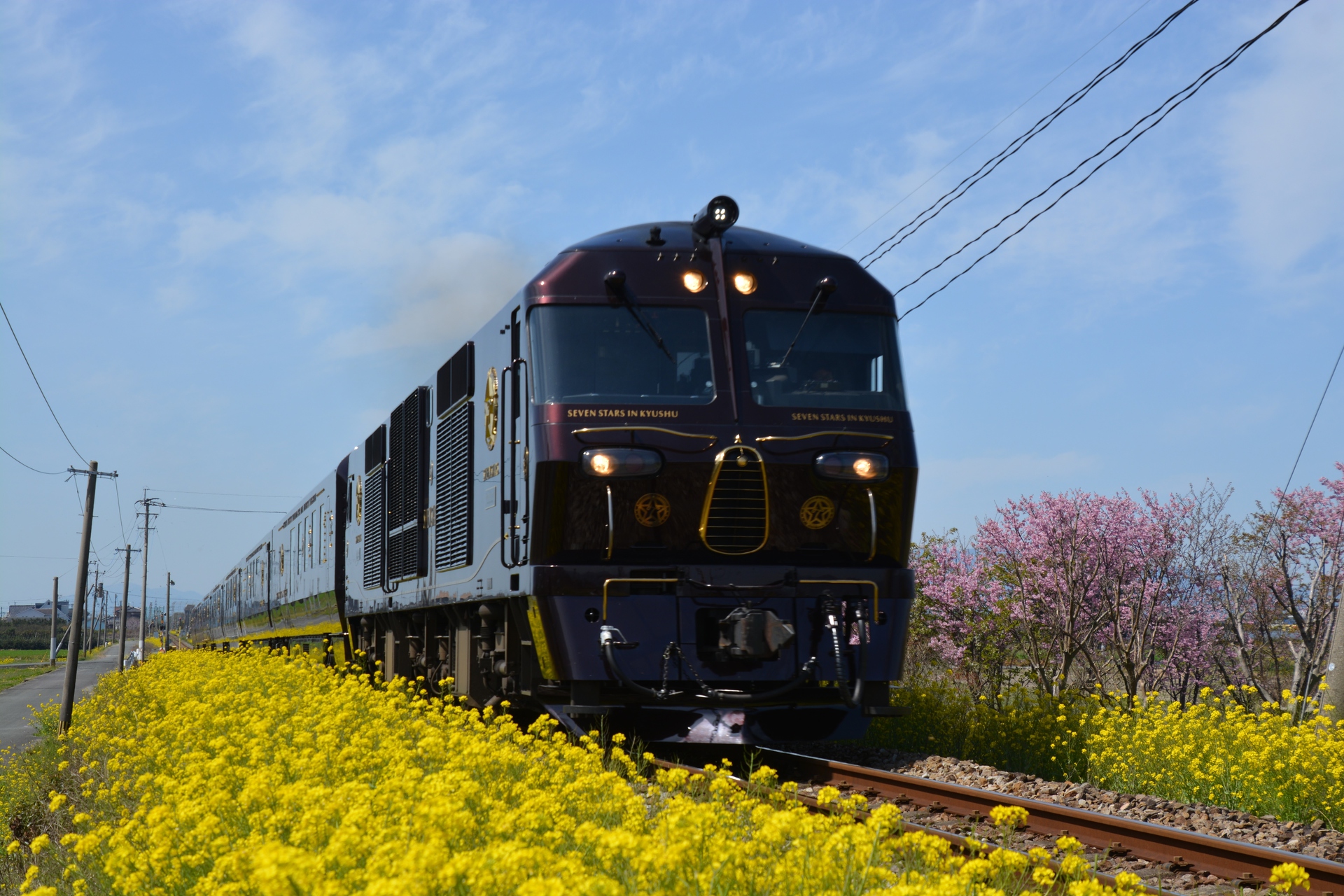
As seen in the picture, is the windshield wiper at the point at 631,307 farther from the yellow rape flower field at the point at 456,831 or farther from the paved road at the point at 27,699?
the paved road at the point at 27,699

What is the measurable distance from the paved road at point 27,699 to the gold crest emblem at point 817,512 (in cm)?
1145

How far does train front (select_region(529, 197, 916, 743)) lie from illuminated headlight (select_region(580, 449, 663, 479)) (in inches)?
0.5

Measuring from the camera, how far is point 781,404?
825 cm

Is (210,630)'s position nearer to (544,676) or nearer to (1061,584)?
(1061,584)

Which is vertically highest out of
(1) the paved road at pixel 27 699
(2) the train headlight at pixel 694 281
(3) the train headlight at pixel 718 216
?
(3) the train headlight at pixel 718 216

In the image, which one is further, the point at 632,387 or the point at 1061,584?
the point at 1061,584

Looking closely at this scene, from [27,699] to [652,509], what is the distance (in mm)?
29413

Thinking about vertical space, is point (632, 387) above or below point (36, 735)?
above

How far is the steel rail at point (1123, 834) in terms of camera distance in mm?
5082

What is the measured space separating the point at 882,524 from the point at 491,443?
119 inches

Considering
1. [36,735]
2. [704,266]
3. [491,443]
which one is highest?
[704,266]

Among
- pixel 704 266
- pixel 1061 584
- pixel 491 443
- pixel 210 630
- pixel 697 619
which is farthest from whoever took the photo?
pixel 210 630

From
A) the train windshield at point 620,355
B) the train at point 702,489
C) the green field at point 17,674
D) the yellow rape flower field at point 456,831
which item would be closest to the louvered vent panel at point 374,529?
the train at point 702,489

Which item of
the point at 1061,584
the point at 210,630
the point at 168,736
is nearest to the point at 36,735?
the point at 168,736
